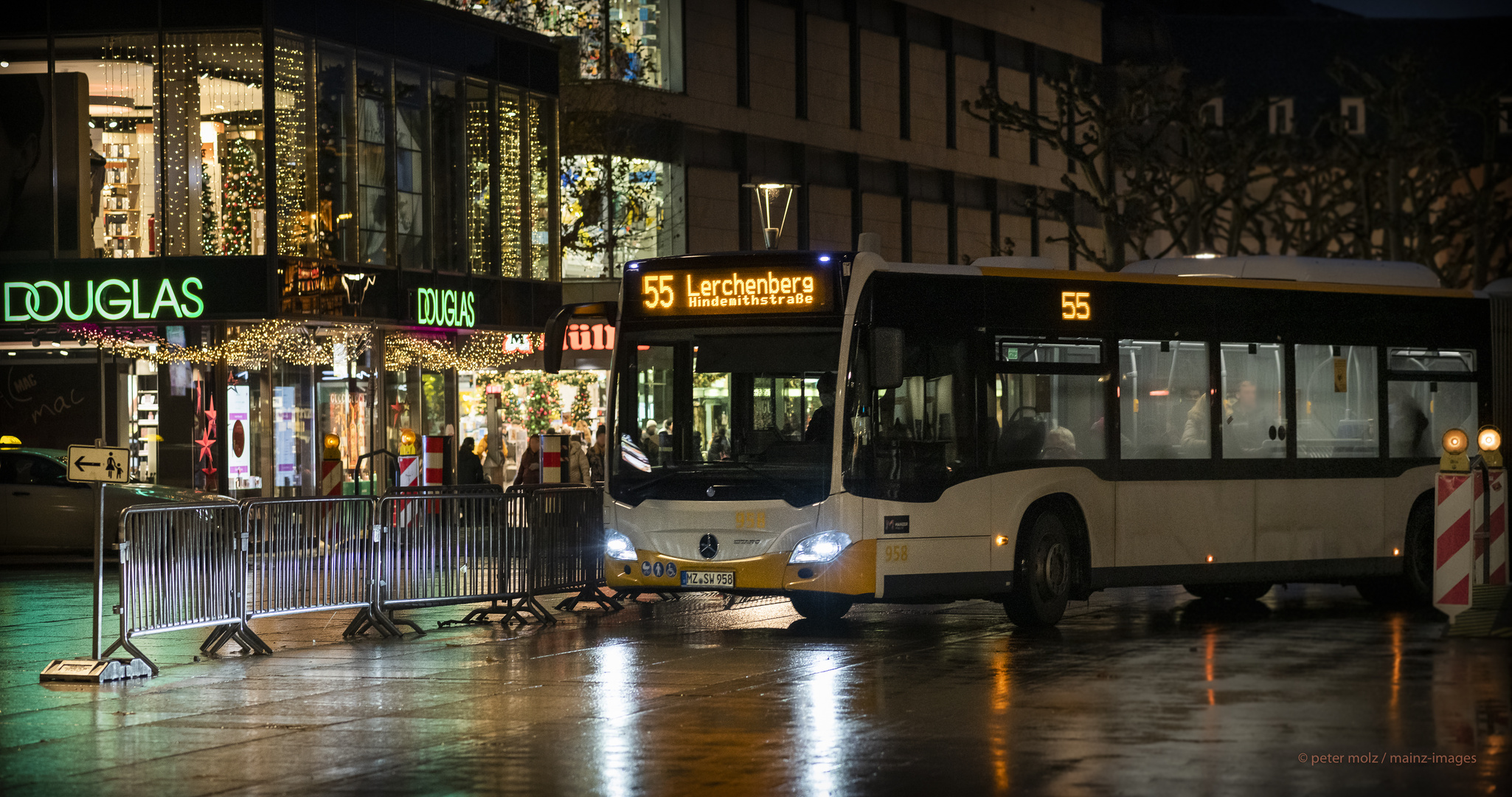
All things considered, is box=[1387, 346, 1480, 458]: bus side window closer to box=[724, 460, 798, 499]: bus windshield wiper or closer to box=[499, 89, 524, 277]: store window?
box=[724, 460, 798, 499]: bus windshield wiper

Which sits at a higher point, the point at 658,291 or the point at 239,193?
the point at 239,193

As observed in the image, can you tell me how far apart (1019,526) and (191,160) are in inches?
713

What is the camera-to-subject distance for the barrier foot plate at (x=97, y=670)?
13305mm

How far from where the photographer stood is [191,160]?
30000 millimetres

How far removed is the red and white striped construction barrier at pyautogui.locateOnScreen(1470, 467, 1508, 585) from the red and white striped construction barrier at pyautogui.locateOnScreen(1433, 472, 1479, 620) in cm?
22

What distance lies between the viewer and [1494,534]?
1661 centimetres

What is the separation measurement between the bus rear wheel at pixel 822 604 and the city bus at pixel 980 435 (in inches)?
1.8

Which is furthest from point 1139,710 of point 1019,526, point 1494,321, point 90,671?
point 1494,321

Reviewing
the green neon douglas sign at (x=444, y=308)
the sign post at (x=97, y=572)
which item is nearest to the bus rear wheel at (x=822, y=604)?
the sign post at (x=97, y=572)

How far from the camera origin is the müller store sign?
29.8m

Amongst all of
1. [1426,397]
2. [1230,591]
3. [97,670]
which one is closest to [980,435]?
[1230,591]

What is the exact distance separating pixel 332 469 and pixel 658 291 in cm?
965

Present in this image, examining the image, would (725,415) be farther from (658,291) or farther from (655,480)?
(658,291)

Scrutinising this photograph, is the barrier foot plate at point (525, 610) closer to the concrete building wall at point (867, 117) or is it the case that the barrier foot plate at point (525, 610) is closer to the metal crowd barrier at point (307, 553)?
the metal crowd barrier at point (307, 553)
